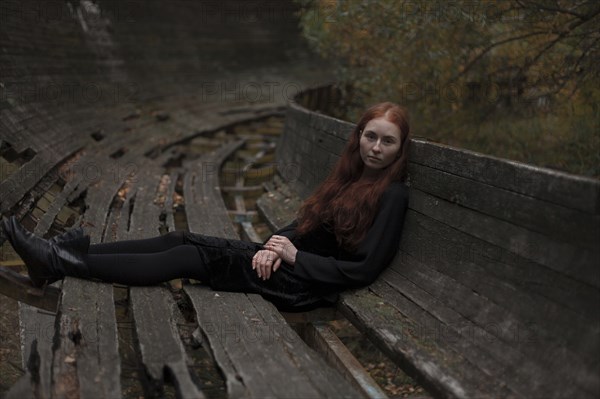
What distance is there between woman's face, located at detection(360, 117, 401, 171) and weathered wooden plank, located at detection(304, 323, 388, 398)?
96 centimetres

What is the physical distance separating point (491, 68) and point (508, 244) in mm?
6621

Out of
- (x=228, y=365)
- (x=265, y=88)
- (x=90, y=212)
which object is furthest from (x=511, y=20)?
(x=265, y=88)

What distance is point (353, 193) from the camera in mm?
3520

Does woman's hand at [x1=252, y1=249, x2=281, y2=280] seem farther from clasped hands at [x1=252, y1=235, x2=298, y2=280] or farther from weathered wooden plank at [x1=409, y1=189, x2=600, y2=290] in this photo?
weathered wooden plank at [x1=409, y1=189, x2=600, y2=290]

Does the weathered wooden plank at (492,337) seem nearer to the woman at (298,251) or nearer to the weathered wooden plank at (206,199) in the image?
the woman at (298,251)

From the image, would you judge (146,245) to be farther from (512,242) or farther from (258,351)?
(512,242)

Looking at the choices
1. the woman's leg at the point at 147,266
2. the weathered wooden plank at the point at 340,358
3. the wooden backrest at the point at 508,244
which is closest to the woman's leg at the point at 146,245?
the woman's leg at the point at 147,266

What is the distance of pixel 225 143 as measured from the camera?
10539mm

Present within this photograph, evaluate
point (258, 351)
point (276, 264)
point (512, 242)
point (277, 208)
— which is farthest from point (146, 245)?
point (277, 208)

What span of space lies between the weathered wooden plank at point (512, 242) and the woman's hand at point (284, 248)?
75cm

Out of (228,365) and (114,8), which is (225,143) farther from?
(228,365)

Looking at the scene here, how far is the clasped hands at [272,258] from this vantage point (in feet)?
11.3

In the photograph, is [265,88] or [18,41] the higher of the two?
[18,41]

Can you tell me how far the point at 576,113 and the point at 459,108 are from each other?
170 centimetres
